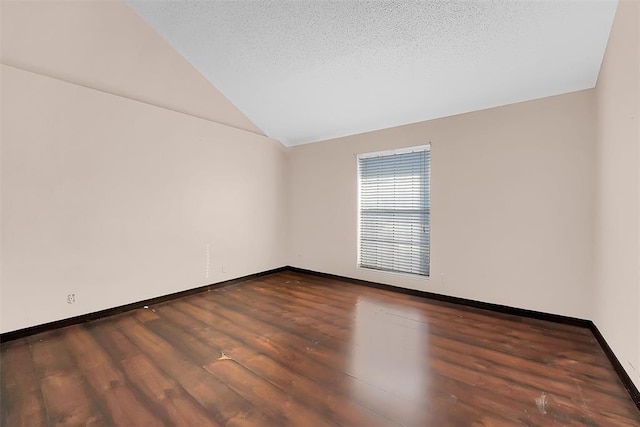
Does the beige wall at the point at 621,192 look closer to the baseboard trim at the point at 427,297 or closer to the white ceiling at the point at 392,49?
the baseboard trim at the point at 427,297

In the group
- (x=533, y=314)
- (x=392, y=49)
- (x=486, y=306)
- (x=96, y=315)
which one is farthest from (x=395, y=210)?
(x=96, y=315)

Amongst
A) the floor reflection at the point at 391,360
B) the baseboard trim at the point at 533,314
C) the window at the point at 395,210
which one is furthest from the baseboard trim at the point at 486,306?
the floor reflection at the point at 391,360

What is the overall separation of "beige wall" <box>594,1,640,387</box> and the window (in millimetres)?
1796

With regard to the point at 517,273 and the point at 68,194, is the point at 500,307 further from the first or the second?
the point at 68,194

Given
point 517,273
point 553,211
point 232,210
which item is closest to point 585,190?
point 553,211

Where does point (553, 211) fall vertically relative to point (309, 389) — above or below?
above

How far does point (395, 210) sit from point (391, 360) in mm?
2512

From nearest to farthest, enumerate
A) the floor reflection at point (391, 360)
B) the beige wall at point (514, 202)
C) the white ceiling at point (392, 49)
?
the floor reflection at point (391, 360), the white ceiling at point (392, 49), the beige wall at point (514, 202)

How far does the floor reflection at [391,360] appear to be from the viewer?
5.85 feet

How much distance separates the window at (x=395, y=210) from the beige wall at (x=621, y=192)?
5.89 feet

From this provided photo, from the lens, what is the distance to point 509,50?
102 inches

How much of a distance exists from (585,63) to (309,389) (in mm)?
3691

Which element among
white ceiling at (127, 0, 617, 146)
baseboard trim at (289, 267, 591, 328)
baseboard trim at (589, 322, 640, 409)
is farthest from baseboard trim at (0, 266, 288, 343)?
baseboard trim at (589, 322, 640, 409)

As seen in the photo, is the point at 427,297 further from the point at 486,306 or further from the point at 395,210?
the point at 395,210
